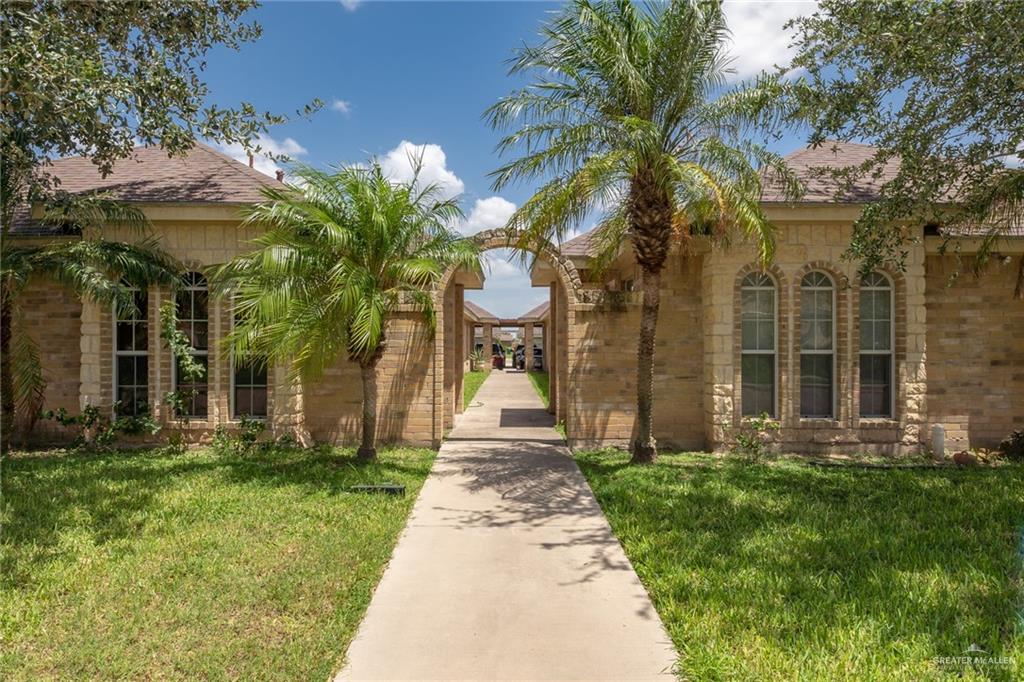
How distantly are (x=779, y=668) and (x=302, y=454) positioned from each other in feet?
24.9

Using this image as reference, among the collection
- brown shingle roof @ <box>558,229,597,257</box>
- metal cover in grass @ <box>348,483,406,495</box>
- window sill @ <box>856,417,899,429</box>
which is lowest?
metal cover in grass @ <box>348,483,406,495</box>

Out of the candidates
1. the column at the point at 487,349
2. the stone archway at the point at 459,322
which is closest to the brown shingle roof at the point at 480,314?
the column at the point at 487,349

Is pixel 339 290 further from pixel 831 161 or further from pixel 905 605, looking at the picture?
pixel 831 161

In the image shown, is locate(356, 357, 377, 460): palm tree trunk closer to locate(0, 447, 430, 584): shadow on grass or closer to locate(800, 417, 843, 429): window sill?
locate(0, 447, 430, 584): shadow on grass

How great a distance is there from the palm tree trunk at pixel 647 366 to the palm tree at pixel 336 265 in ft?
9.26

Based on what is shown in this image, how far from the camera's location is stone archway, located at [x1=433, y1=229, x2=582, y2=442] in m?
9.51

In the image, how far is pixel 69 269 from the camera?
7.99 metres

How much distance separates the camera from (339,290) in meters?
7.20

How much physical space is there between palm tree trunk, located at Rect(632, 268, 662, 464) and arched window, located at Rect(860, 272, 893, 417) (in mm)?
4142

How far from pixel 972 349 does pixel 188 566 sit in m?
12.5

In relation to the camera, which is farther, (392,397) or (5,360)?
(392,397)

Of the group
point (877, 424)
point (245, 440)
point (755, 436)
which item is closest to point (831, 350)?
point (877, 424)

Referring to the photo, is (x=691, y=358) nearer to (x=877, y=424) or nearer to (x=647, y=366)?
(x=647, y=366)

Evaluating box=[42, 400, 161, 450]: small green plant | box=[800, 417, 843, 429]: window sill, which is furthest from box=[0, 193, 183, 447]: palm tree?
box=[800, 417, 843, 429]: window sill
